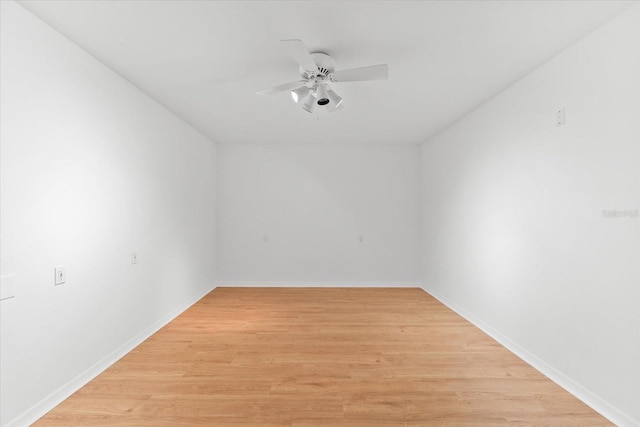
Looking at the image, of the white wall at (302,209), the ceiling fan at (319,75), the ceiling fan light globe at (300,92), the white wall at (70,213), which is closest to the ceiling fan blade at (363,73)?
the ceiling fan at (319,75)

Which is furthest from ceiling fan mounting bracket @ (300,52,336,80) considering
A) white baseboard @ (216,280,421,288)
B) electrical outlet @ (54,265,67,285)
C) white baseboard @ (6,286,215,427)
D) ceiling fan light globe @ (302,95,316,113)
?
white baseboard @ (216,280,421,288)

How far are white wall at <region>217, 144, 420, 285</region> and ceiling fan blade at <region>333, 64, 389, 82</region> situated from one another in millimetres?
3185

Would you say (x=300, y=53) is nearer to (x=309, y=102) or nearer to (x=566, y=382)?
(x=309, y=102)

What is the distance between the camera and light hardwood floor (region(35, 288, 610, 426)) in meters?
1.99

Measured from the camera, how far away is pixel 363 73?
2391 millimetres

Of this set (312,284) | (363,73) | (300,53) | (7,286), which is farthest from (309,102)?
(312,284)

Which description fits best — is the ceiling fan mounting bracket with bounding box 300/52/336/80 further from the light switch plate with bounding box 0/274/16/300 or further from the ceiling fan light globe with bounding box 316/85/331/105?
the light switch plate with bounding box 0/274/16/300

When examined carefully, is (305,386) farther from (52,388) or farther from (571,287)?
(571,287)

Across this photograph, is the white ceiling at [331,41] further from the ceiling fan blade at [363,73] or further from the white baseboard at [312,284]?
the white baseboard at [312,284]

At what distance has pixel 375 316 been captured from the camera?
397 cm

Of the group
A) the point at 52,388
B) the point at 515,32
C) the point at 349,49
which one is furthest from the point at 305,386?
the point at 515,32

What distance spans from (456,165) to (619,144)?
7.63 ft

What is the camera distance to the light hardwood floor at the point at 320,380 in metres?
1.99

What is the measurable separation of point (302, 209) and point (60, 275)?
3.79 meters
